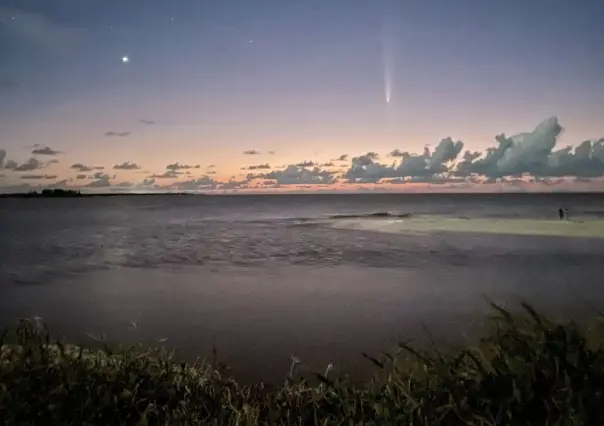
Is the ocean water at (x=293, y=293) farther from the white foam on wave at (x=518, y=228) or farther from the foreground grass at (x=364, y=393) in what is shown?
the white foam on wave at (x=518, y=228)

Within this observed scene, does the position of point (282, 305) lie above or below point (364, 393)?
below

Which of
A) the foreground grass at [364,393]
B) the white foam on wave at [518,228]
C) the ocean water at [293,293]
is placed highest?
the foreground grass at [364,393]

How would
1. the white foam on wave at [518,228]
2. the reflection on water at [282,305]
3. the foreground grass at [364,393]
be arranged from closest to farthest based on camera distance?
the foreground grass at [364,393]
the reflection on water at [282,305]
the white foam on wave at [518,228]

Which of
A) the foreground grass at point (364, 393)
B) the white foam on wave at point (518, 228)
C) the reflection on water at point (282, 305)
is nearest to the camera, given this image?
the foreground grass at point (364, 393)

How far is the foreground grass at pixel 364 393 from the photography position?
3.23m

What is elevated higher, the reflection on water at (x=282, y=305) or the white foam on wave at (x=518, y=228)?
the reflection on water at (x=282, y=305)

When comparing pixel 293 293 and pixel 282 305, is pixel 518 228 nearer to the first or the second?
pixel 293 293

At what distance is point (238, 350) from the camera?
7090 millimetres

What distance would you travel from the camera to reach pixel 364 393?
366cm

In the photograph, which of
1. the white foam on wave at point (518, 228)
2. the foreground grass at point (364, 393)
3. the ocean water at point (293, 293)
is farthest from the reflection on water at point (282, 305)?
the white foam on wave at point (518, 228)

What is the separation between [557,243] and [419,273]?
9598 mm

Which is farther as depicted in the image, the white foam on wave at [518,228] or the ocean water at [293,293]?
the white foam on wave at [518,228]

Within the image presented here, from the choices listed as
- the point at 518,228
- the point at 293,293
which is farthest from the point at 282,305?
the point at 518,228

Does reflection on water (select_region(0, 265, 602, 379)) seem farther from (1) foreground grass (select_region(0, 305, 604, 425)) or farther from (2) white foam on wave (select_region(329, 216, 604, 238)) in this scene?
(2) white foam on wave (select_region(329, 216, 604, 238))
